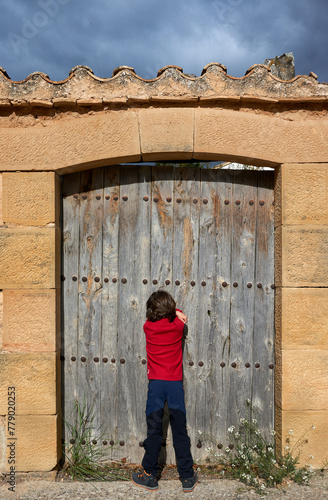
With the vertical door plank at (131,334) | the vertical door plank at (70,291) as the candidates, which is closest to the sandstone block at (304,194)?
the vertical door plank at (131,334)

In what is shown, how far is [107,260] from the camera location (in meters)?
2.89

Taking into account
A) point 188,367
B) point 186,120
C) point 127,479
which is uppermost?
point 186,120

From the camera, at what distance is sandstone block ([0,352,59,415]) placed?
8.62 feet

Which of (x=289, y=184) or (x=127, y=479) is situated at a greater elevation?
(x=289, y=184)

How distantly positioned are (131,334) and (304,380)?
1.27 meters

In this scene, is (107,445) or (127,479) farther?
(107,445)

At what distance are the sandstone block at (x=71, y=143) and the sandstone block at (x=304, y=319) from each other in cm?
152

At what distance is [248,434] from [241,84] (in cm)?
254

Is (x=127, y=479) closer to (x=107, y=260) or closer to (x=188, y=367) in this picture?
(x=188, y=367)

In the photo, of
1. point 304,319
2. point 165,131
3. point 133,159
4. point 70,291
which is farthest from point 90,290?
point 304,319

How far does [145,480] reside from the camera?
2521 millimetres

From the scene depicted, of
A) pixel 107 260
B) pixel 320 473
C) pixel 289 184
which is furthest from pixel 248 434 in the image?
pixel 289 184

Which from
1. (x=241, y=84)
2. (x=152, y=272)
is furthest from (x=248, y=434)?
(x=241, y=84)

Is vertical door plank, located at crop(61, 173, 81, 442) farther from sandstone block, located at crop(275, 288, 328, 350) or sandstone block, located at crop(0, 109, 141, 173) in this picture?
sandstone block, located at crop(275, 288, 328, 350)
